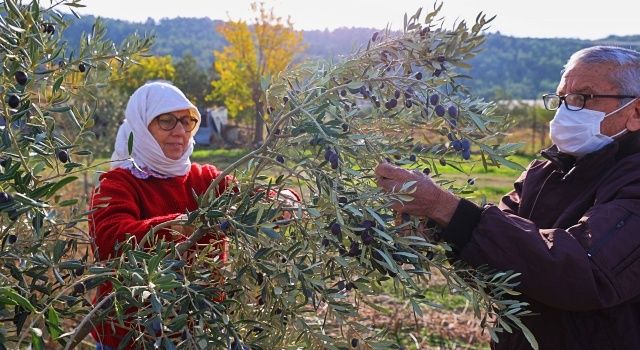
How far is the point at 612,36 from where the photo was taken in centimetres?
6606

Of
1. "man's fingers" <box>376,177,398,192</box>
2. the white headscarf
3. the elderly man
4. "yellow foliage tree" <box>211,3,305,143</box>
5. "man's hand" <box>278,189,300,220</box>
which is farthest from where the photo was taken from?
"yellow foliage tree" <box>211,3,305,143</box>

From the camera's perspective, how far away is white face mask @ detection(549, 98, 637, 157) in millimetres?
2156

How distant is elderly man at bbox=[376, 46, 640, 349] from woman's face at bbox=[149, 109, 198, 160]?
41.6 inches

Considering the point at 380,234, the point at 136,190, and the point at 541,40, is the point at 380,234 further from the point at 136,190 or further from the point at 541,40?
the point at 541,40

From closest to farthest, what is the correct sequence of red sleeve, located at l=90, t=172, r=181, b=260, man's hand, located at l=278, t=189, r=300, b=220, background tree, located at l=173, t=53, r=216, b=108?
1. man's hand, located at l=278, t=189, r=300, b=220
2. red sleeve, located at l=90, t=172, r=181, b=260
3. background tree, located at l=173, t=53, r=216, b=108

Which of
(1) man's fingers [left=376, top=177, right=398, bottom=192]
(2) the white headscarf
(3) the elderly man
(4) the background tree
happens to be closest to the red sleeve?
(2) the white headscarf

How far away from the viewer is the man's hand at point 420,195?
1.67 m

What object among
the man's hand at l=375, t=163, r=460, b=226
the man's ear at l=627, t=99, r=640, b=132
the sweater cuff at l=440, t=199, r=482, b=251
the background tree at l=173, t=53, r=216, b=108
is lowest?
the background tree at l=173, t=53, r=216, b=108

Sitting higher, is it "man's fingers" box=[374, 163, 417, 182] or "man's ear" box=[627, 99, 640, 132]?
"man's ear" box=[627, 99, 640, 132]

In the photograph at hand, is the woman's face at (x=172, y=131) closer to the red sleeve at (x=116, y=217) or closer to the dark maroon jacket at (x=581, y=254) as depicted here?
the red sleeve at (x=116, y=217)

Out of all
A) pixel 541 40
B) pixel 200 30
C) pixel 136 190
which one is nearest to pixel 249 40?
pixel 136 190

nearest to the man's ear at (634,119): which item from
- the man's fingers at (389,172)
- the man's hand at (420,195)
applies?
the man's hand at (420,195)

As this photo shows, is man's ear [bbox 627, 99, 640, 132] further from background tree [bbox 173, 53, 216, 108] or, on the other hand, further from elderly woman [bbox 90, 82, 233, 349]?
background tree [bbox 173, 53, 216, 108]

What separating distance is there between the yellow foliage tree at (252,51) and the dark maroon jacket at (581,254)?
27.9 m
